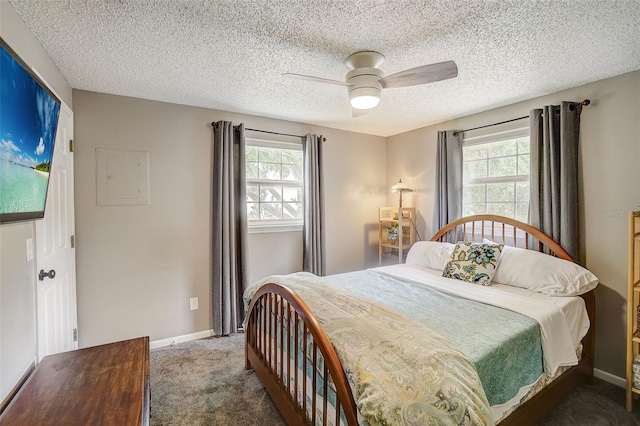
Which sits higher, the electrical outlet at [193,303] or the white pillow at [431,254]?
the white pillow at [431,254]

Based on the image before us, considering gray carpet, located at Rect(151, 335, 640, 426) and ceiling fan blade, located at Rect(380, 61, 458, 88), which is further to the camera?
gray carpet, located at Rect(151, 335, 640, 426)

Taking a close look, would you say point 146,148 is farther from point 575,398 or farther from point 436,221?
point 575,398

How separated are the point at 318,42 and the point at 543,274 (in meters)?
2.41

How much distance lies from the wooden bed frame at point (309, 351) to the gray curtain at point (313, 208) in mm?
1364

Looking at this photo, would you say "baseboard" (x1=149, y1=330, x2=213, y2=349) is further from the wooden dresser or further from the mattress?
the wooden dresser

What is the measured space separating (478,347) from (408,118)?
2.70 metres

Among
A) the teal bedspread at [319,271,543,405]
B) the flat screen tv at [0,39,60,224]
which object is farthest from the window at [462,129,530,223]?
the flat screen tv at [0,39,60,224]

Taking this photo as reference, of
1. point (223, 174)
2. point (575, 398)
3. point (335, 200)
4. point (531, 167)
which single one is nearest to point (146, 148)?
point (223, 174)

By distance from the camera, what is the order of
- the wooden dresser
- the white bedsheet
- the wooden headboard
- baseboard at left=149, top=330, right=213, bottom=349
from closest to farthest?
the wooden dresser → the white bedsheet → the wooden headboard → baseboard at left=149, top=330, right=213, bottom=349

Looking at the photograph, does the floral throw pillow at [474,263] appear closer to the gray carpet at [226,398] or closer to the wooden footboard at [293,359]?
the gray carpet at [226,398]

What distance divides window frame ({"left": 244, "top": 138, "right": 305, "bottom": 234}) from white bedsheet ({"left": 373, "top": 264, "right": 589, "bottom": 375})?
5.65 ft

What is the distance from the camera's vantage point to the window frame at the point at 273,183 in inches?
133

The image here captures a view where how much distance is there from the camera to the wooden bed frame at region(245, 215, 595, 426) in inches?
50.6

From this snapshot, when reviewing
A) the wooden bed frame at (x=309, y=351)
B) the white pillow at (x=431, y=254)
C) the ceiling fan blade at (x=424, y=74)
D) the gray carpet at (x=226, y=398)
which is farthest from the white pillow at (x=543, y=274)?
the ceiling fan blade at (x=424, y=74)
